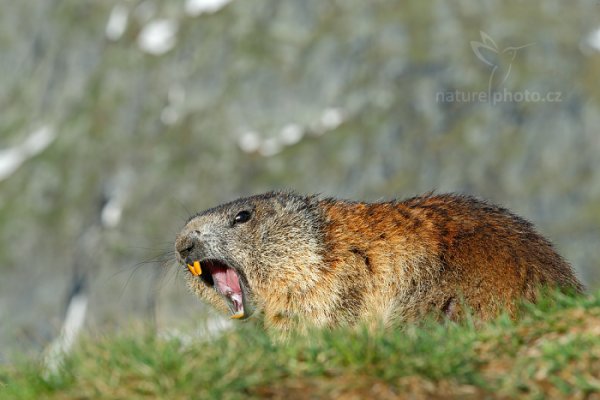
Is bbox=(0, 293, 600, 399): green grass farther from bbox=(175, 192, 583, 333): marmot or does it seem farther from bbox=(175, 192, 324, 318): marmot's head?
bbox=(175, 192, 324, 318): marmot's head

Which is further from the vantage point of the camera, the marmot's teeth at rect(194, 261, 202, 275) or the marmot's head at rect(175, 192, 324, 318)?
the marmot's teeth at rect(194, 261, 202, 275)

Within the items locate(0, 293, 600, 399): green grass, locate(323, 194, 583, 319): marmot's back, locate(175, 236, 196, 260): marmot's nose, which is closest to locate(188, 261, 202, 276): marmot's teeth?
locate(175, 236, 196, 260): marmot's nose

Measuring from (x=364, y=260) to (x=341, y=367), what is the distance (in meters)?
3.41

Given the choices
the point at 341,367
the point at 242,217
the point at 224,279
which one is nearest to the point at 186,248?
the point at 224,279

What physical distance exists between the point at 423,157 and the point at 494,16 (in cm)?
4291

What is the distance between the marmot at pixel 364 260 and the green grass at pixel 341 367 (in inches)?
70.8

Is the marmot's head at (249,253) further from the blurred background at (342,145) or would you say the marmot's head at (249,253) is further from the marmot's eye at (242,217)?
the blurred background at (342,145)

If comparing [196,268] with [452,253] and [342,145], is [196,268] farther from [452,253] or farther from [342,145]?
[342,145]

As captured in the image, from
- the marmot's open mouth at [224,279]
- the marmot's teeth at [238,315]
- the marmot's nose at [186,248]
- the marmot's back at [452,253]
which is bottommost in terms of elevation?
the marmot's teeth at [238,315]

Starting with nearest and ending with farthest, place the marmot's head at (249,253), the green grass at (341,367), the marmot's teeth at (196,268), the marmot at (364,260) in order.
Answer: the green grass at (341,367), the marmot at (364,260), the marmot's head at (249,253), the marmot's teeth at (196,268)

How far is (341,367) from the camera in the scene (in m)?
6.43

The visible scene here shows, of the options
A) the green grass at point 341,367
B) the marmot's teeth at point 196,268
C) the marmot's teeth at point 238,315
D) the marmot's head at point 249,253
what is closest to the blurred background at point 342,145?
the marmot's head at point 249,253

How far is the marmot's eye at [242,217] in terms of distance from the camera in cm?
1044

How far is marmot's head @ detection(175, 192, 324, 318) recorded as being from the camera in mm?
9883
